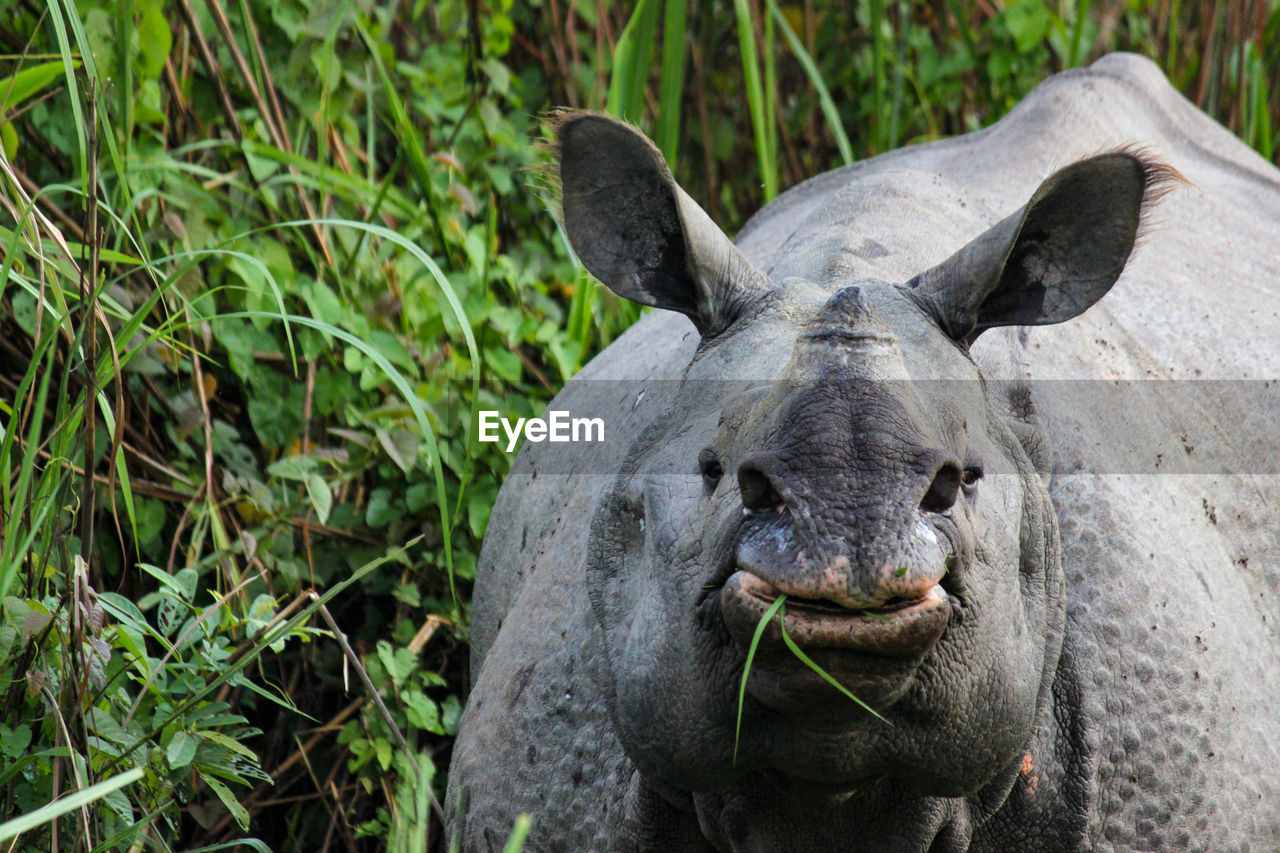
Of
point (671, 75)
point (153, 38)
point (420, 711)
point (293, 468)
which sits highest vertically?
point (153, 38)

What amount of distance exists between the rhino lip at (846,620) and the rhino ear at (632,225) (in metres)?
0.69

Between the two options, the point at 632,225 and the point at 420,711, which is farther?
the point at 420,711

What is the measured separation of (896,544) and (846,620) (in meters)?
0.10

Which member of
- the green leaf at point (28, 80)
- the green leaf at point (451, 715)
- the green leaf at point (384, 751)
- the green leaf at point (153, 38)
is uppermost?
the green leaf at point (28, 80)

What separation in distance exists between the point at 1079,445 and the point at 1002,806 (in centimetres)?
65

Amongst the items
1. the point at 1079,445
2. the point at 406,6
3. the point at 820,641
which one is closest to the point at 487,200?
the point at 406,6

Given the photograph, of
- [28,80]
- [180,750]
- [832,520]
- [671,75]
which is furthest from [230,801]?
[671,75]

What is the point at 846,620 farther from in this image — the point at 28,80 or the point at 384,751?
Answer: the point at 28,80

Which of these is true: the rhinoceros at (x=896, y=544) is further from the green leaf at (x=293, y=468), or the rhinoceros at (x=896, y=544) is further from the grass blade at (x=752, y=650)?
the green leaf at (x=293, y=468)

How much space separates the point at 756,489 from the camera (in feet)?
5.99

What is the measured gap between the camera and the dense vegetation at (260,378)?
2.68 meters

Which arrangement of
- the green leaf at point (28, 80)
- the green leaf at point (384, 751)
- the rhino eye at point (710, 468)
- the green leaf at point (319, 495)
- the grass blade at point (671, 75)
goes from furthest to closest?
the grass blade at point (671, 75) → the green leaf at point (319, 495) → the green leaf at point (384, 751) → the green leaf at point (28, 80) → the rhino eye at point (710, 468)

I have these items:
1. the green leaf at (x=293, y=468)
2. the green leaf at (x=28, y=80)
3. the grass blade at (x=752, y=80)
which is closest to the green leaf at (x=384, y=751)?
the green leaf at (x=293, y=468)

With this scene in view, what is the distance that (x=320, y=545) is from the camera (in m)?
3.77
